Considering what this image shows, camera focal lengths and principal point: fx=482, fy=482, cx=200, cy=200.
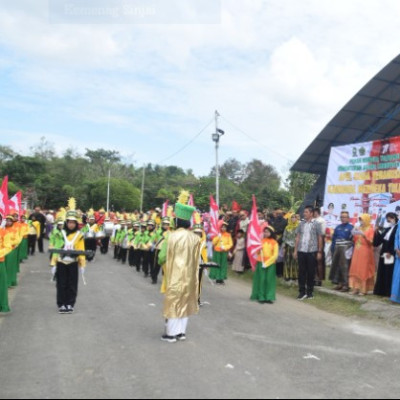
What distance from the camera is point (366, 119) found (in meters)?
19.0

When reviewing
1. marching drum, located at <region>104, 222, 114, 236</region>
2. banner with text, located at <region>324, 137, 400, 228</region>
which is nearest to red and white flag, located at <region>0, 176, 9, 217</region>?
banner with text, located at <region>324, 137, 400, 228</region>

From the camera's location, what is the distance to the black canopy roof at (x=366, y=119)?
1716 centimetres

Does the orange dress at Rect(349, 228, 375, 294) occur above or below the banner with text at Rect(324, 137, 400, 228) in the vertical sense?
below

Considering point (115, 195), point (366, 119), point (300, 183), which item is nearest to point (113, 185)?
point (115, 195)

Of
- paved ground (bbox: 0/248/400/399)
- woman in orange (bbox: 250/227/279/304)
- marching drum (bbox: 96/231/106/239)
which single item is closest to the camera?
paved ground (bbox: 0/248/400/399)

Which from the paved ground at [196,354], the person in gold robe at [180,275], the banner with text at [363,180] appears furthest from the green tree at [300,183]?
the person in gold robe at [180,275]

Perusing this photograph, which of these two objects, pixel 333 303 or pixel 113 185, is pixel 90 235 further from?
pixel 113 185

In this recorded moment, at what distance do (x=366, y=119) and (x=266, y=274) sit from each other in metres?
11.5

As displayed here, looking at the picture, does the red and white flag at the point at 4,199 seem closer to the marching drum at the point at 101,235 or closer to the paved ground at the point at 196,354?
the paved ground at the point at 196,354

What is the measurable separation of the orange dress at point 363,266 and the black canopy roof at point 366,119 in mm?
8059

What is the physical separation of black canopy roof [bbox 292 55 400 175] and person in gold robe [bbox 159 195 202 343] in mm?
12007

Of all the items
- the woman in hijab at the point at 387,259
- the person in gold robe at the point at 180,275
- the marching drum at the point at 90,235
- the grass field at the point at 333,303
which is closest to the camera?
the person in gold robe at the point at 180,275

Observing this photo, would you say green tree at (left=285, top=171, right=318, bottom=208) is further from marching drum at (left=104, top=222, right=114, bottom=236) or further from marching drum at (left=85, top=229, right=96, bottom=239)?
marching drum at (left=85, top=229, right=96, bottom=239)

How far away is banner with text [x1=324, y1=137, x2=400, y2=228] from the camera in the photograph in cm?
1391
